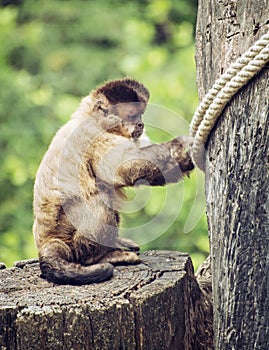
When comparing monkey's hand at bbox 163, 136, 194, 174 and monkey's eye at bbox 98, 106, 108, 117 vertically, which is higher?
monkey's eye at bbox 98, 106, 108, 117

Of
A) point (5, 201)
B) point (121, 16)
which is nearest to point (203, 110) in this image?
point (5, 201)

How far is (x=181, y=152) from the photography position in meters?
4.50

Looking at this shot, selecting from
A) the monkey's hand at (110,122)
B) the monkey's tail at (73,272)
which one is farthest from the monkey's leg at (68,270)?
the monkey's hand at (110,122)

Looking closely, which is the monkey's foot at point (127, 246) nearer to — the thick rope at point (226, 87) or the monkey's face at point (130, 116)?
the monkey's face at point (130, 116)

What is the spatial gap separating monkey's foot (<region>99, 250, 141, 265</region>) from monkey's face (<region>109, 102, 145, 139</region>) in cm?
86

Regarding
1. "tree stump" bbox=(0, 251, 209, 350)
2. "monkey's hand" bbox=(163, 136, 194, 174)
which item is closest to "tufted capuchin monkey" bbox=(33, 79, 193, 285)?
"monkey's hand" bbox=(163, 136, 194, 174)

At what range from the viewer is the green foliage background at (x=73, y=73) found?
25.1ft

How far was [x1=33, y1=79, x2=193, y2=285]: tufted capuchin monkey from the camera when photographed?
4387 mm

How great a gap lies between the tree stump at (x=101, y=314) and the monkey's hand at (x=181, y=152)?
84cm

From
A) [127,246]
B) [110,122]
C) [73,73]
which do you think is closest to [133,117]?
[110,122]

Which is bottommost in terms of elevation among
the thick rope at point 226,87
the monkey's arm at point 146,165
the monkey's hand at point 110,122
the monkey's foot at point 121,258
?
the monkey's foot at point 121,258

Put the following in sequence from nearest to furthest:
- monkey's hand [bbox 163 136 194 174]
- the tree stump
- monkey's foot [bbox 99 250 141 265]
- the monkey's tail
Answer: the tree stump
the monkey's tail
monkey's foot [bbox 99 250 141 265]
monkey's hand [bbox 163 136 194 174]

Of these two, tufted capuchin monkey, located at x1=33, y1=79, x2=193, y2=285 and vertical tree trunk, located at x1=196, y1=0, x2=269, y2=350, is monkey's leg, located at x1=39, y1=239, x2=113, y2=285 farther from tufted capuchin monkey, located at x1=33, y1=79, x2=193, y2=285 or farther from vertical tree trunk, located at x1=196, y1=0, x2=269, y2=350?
vertical tree trunk, located at x1=196, y1=0, x2=269, y2=350

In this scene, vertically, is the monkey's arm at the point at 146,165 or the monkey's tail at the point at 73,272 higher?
the monkey's arm at the point at 146,165
